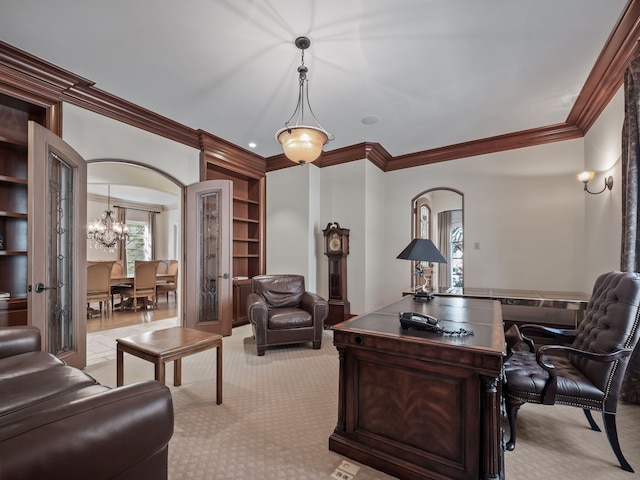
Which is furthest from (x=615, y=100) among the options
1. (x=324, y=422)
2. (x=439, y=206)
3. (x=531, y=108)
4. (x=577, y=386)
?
(x=439, y=206)

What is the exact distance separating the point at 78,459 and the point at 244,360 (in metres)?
2.66

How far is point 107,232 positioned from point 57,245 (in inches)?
231

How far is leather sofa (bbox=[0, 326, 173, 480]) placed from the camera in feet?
2.60

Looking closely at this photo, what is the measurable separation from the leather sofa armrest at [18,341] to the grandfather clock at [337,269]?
140 inches

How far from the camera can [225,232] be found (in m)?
4.48

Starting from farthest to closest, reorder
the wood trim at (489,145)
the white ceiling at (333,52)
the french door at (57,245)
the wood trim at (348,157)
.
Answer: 1. the wood trim at (348,157)
2. the wood trim at (489,145)
3. the french door at (57,245)
4. the white ceiling at (333,52)

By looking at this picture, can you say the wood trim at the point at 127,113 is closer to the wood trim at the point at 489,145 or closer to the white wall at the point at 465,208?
the white wall at the point at 465,208

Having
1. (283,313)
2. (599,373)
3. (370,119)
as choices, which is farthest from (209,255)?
(599,373)

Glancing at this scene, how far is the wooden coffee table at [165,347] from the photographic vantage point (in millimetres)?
2107

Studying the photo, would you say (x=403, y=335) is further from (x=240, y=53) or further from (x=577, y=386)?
(x=240, y=53)

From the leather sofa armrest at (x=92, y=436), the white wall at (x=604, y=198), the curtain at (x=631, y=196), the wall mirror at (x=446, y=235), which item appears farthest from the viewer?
the wall mirror at (x=446, y=235)

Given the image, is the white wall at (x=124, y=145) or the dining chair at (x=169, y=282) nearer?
the white wall at (x=124, y=145)

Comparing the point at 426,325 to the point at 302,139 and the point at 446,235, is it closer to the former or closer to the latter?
the point at 302,139

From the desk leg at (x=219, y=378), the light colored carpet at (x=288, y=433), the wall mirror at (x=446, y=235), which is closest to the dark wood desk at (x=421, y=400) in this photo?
the light colored carpet at (x=288, y=433)
